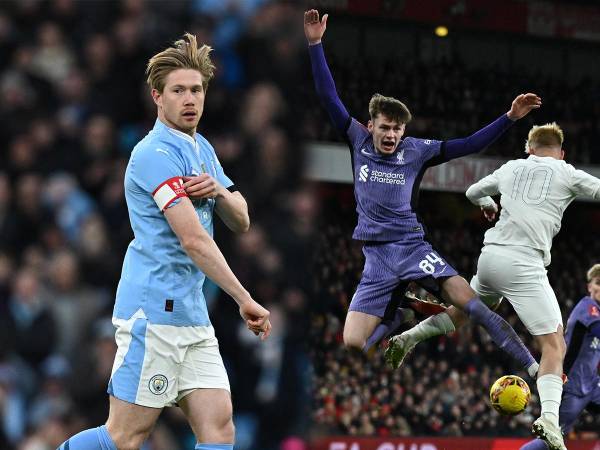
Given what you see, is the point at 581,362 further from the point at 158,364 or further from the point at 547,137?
the point at 158,364

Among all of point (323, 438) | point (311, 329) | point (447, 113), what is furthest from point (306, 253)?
point (447, 113)

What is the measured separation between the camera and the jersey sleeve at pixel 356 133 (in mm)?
6562

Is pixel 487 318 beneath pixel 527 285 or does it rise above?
beneath

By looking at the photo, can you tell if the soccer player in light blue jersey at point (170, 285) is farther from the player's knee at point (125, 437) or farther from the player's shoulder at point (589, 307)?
the player's shoulder at point (589, 307)

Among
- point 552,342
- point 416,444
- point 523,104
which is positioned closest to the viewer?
point 552,342

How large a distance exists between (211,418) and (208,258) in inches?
23.0

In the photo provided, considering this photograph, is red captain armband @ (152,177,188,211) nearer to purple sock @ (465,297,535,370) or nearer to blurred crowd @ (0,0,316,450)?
purple sock @ (465,297,535,370)

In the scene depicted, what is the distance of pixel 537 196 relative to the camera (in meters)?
6.09

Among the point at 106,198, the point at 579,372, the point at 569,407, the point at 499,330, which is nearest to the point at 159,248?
the point at 499,330

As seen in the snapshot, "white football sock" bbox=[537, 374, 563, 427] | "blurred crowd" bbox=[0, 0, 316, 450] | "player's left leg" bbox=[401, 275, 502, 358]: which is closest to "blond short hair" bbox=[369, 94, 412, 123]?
"player's left leg" bbox=[401, 275, 502, 358]

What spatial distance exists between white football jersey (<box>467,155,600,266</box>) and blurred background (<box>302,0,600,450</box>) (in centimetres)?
640

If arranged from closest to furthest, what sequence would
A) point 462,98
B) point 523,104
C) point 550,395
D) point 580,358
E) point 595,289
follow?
point 550,395 → point 523,104 → point 595,289 → point 580,358 → point 462,98

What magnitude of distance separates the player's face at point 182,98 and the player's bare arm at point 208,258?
0.35 meters

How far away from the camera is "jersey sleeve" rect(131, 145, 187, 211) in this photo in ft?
11.3
